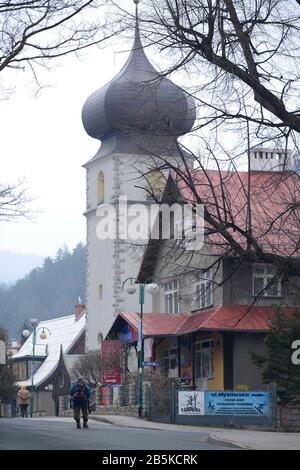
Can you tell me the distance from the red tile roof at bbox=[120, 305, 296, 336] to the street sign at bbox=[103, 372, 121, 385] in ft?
8.21

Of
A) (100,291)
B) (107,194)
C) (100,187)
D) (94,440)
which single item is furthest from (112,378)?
(94,440)

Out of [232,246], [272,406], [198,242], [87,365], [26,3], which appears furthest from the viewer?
[87,365]

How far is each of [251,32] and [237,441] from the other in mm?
9045

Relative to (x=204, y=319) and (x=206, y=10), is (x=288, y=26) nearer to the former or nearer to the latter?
(x=206, y=10)

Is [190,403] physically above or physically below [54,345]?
below

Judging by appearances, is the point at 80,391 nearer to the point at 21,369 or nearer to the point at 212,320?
the point at 212,320

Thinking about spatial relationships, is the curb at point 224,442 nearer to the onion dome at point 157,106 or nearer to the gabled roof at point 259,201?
the gabled roof at point 259,201

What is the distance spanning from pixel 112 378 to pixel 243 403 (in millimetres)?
17618

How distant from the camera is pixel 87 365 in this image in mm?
65000

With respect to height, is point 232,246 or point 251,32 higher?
point 251,32

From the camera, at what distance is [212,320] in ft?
158
